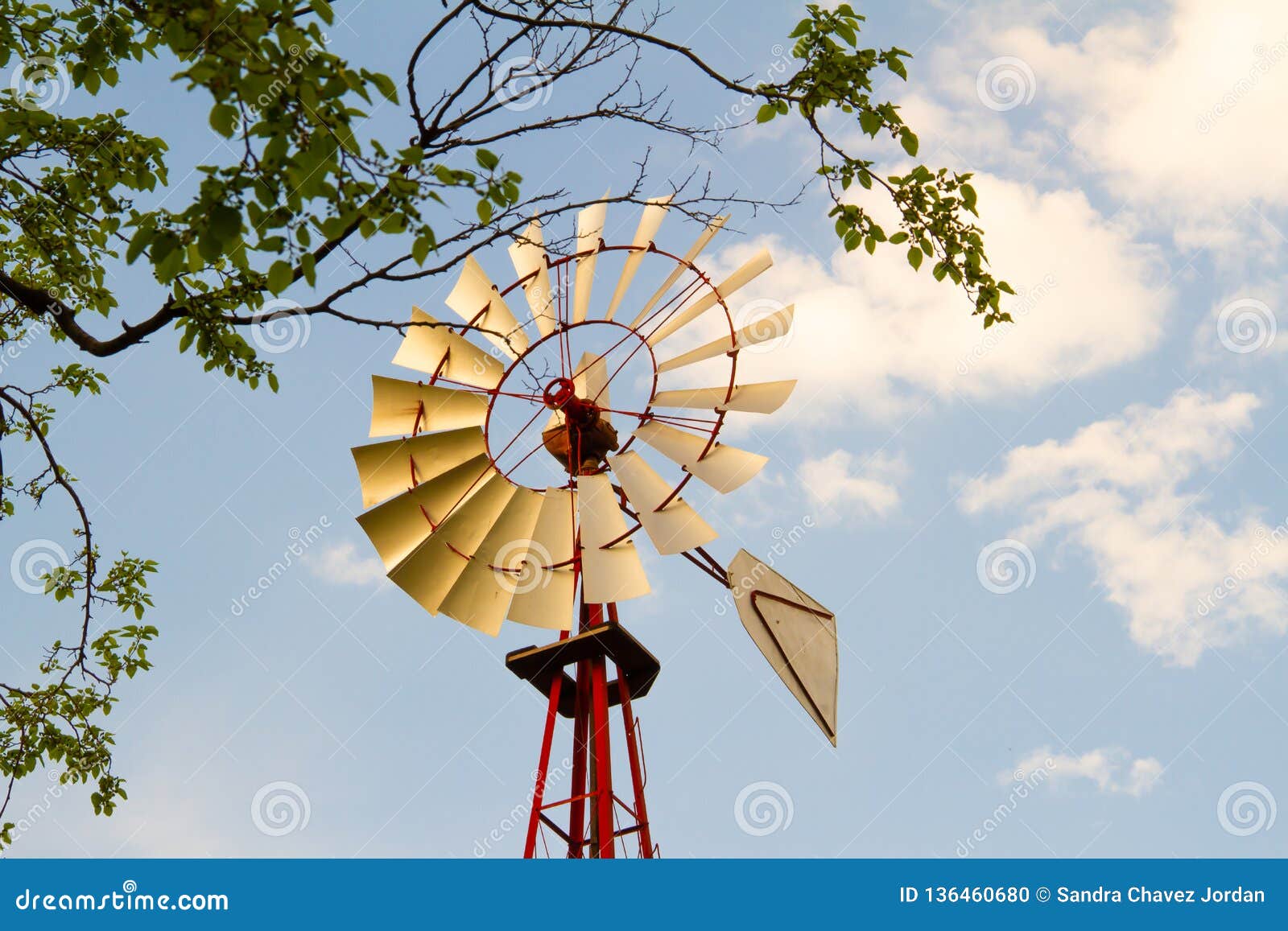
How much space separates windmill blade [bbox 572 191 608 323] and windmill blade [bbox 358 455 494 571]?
129 centimetres

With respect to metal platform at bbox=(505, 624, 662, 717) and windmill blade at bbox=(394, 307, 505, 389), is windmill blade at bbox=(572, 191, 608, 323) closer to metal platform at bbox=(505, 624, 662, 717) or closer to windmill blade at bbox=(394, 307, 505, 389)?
windmill blade at bbox=(394, 307, 505, 389)

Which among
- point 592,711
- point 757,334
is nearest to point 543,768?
point 592,711

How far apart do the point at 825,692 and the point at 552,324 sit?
3126mm

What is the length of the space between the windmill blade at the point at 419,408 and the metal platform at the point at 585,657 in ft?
5.21

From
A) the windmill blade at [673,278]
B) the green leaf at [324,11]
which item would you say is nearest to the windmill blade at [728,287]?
the windmill blade at [673,278]

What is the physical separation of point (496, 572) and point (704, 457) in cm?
150

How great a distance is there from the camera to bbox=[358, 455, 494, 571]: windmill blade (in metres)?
7.54

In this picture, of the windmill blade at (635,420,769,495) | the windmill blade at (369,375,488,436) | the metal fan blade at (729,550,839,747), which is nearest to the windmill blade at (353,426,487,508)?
the windmill blade at (369,375,488,436)

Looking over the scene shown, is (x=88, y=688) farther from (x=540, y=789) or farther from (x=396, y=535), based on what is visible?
(x=540, y=789)

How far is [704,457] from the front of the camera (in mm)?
7723

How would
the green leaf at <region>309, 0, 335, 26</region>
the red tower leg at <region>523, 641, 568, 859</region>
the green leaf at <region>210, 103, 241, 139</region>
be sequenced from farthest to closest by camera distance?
the red tower leg at <region>523, 641, 568, 859</region>
the green leaf at <region>309, 0, 335, 26</region>
the green leaf at <region>210, 103, 241, 139</region>

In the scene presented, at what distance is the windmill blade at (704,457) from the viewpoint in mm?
7543

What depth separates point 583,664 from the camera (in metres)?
7.57

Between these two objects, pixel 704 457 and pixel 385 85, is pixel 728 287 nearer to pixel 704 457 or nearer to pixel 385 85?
pixel 704 457
